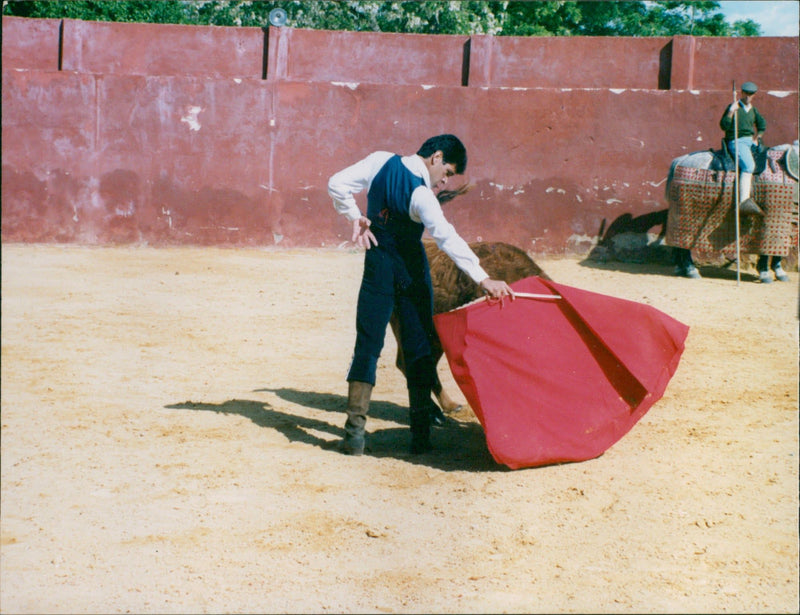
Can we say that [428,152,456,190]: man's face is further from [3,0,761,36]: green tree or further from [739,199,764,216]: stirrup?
[3,0,761,36]: green tree

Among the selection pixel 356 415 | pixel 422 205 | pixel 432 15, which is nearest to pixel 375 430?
pixel 356 415

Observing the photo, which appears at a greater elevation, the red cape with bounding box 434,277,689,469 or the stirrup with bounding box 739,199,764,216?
the stirrup with bounding box 739,199,764,216

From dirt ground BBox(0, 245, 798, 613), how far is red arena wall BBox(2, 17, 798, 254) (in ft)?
14.7

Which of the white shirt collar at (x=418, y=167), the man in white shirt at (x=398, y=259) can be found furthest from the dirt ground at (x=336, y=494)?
the white shirt collar at (x=418, y=167)

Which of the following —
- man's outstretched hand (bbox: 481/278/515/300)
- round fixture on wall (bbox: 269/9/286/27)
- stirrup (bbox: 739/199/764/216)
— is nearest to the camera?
man's outstretched hand (bbox: 481/278/515/300)

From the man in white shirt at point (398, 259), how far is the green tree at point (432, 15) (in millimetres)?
12472

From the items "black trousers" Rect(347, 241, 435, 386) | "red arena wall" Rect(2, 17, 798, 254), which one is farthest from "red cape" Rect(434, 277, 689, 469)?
"red arena wall" Rect(2, 17, 798, 254)

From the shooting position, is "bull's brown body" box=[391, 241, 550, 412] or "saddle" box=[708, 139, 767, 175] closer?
"bull's brown body" box=[391, 241, 550, 412]

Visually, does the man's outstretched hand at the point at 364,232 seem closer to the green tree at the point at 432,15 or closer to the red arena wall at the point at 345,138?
the red arena wall at the point at 345,138

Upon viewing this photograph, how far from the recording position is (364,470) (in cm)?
452

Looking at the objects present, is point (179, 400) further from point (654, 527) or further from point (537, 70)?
point (537, 70)

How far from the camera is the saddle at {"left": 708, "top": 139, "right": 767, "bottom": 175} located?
999cm

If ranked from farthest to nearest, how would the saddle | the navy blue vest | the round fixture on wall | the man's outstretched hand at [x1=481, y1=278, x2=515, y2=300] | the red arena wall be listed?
1. the round fixture on wall
2. the red arena wall
3. the saddle
4. the navy blue vest
5. the man's outstretched hand at [x1=481, y1=278, x2=515, y2=300]

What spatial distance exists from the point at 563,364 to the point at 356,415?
3.31ft
